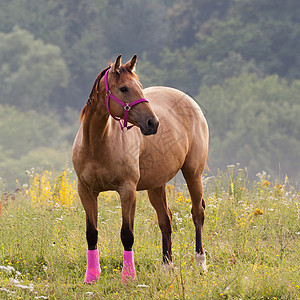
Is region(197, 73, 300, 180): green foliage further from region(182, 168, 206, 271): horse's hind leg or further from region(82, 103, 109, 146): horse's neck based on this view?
region(82, 103, 109, 146): horse's neck

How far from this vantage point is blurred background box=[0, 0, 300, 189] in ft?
93.1

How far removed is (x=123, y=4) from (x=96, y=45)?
3938 mm

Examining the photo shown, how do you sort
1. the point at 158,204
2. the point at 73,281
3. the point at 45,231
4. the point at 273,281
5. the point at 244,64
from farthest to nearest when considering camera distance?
1. the point at 244,64
2. the point at 45,231
3. the point at 158,204
4. the point at 73,281
5. the point at 273,281

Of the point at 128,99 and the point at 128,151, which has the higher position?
the point at 128,99

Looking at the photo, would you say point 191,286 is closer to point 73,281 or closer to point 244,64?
point 73,281

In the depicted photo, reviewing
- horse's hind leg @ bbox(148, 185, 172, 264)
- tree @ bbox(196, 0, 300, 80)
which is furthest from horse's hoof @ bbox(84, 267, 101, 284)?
tree @ bbox(196, 0, 300, 80)

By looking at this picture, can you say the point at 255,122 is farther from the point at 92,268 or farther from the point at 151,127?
the point at 151,127

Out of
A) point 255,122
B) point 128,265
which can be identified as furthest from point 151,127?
point 255,122

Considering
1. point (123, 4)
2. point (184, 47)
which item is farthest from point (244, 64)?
point (123, 4)

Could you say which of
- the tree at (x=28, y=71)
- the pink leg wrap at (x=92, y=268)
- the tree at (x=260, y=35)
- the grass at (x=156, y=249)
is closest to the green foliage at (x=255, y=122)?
the tree at (x=260, y=35)

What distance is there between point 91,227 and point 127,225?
408mm

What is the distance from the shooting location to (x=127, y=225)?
4348mm

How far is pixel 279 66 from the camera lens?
3023 cm

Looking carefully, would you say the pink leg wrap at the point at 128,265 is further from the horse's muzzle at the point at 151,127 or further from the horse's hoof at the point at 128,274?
the horse's muzzle at the point at 151,127
